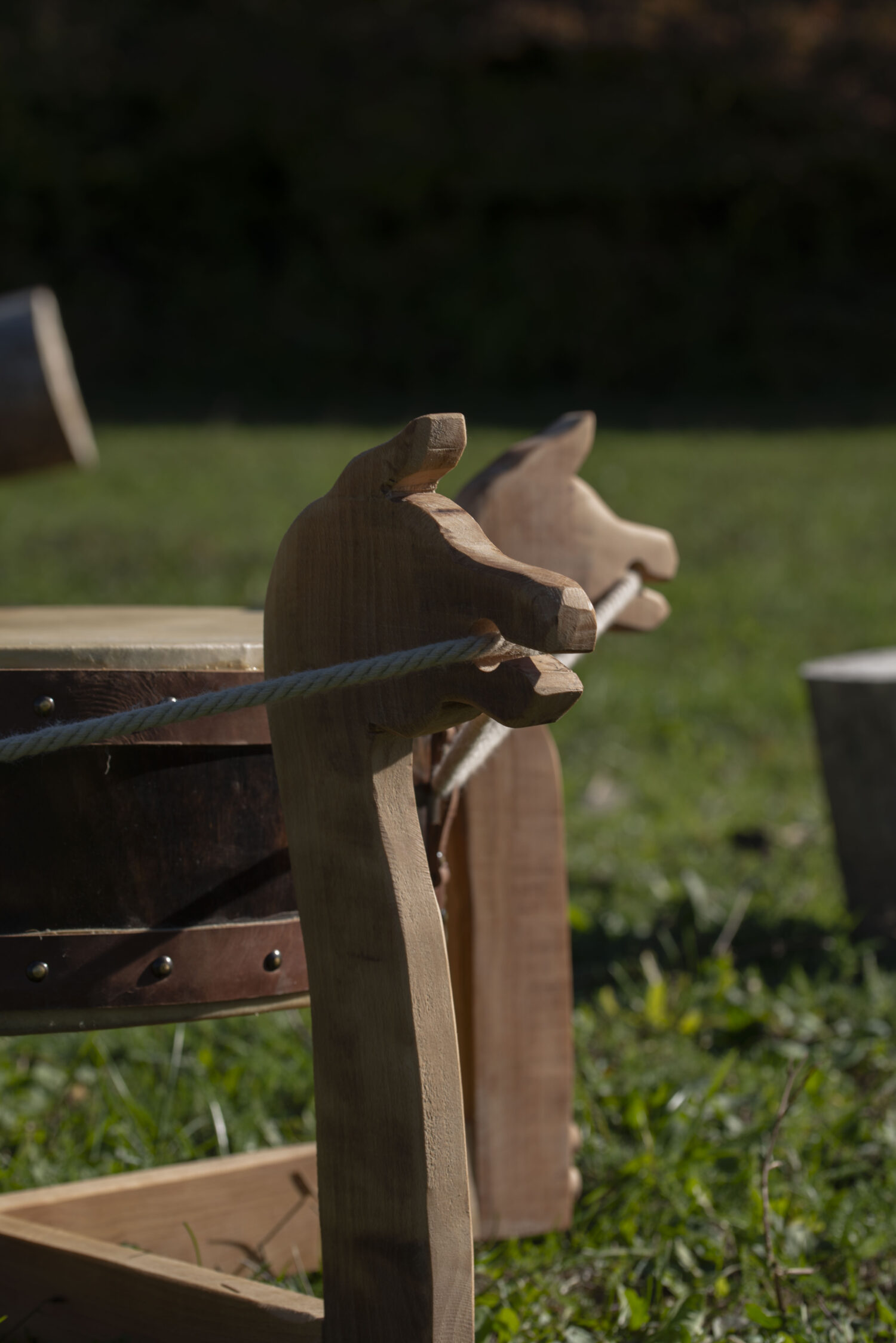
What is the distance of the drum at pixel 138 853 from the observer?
44.0 inches

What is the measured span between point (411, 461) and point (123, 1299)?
878mm

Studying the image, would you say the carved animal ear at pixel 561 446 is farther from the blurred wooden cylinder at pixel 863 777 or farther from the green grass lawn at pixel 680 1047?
the blurred wooden cylinder at pixel 863 777

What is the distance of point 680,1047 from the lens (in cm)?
216

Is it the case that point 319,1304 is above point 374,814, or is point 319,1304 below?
below

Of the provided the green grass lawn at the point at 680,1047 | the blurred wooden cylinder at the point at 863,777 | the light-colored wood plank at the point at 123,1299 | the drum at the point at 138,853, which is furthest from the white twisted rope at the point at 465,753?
the blurred wooden cylinder at the point at 863,777

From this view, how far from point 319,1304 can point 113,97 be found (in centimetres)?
1228

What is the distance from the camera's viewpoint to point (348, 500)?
3.39 ft

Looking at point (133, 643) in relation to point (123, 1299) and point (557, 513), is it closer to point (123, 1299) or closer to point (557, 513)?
point (557, 513)

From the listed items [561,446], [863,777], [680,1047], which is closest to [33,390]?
[561,446]

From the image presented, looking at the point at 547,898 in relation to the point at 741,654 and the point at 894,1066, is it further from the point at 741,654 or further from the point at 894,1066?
the point at 741,654

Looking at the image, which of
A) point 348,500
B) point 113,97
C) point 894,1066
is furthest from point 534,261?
point 348,500

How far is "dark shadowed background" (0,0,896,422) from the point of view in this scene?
11.2 metres

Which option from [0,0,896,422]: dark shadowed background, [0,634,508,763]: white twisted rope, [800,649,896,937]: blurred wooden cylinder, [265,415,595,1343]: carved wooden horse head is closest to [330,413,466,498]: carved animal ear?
[265,415,595,1343]: carved wooden horse head

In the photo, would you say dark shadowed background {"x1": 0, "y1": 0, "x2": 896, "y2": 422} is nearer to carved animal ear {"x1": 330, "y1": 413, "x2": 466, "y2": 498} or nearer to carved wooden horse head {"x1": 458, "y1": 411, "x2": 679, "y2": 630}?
carved wooden horse head {"x1": 458, "y1": 411, "x2": 679, "y2": 630}
